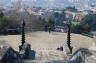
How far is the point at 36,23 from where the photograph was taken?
22.0m

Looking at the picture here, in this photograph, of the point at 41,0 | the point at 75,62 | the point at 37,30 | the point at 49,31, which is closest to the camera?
the point at 75,62

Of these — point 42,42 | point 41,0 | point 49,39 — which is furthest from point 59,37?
point 41,0

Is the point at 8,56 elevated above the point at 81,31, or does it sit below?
above

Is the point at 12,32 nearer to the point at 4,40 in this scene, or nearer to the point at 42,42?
the point at 4,40

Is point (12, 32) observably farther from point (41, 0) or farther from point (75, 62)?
point (41, 0)

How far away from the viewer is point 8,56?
4957 millimetres

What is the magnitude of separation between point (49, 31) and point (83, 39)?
2872mm

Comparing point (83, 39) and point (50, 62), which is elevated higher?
point (50, 62)

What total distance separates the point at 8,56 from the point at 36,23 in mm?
17093

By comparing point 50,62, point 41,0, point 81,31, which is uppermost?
point 50,62

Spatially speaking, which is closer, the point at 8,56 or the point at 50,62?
the point at 8,56

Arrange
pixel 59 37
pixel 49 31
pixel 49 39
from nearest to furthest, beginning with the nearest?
1. pixel 49 39
2. pixel 59 37
3. pixel 49 31

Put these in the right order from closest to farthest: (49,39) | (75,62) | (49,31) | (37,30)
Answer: (75,62) < (49,39) < (49,31) < (37,30)

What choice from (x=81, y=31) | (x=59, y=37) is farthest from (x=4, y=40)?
(x=81, y=31)
